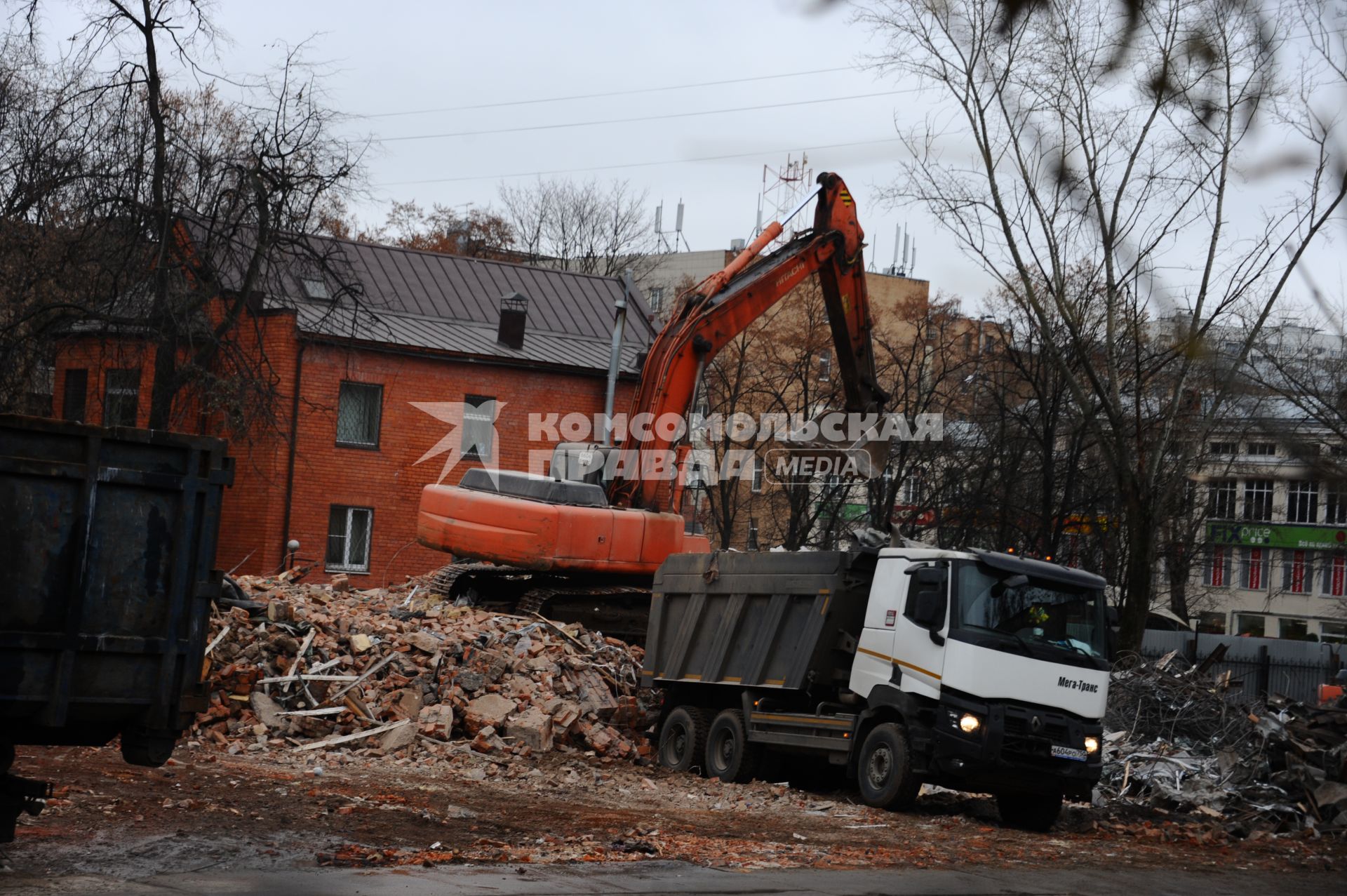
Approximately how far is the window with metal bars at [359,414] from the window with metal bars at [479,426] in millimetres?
2063

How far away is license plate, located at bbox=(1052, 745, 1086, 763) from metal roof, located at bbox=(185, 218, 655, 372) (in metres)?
20.9

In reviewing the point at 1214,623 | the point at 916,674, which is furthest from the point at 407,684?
the point at 1214,623

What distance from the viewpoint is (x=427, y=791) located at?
12.9m

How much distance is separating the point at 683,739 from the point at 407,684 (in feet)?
10.8

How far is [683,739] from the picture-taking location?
17.2 metres

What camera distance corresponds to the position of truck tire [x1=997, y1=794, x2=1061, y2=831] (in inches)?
561

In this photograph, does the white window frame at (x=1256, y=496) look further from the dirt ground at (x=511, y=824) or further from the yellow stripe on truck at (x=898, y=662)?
the yellow stripe on truck at (x=898, y=662)

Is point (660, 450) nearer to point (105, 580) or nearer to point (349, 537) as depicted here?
point (105, 580)

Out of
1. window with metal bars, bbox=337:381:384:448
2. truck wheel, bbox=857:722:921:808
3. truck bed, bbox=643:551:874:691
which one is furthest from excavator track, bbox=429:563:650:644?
window with metal bars, bbox=337:381:384:448

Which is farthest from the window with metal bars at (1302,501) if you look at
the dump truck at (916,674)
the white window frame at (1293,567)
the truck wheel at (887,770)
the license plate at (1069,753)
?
the license plate at (1069,753)

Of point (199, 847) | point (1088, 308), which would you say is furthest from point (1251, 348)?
point (1088, 308)

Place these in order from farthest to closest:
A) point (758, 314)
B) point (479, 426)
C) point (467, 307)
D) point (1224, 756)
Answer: point (467, 307), point (479, 426), point (758, 314), point (1224, 756)

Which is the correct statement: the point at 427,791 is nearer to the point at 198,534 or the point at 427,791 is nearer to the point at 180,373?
the point at 198,534

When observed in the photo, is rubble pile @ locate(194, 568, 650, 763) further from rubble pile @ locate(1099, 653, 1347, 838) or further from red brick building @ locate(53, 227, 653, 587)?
red brick building @ locate(53, 227, 653, 587)
